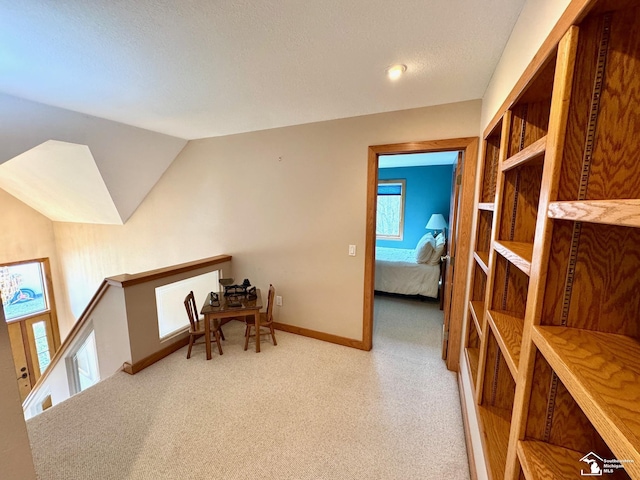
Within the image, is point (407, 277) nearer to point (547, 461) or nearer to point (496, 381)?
point (496, 381)

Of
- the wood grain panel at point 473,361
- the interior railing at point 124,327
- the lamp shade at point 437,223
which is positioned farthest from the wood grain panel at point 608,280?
the lamp shade at point 437,223

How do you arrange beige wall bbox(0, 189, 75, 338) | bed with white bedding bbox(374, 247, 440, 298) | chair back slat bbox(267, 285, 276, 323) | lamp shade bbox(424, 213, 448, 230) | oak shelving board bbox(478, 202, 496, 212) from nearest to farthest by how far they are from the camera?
oak shelving board bbox(478, 202, 496, 212), chair back slat bbox(267, 285, 276, 323), bed with white bedding bbox(374, 247, 440, 298), beige wall bbox(0, 189, 75, 338), lamp shade bbox(424, 213, 448, 230)

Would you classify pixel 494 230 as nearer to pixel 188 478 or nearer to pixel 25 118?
pixel 188 478

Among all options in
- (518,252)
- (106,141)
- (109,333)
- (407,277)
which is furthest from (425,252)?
(106,141)

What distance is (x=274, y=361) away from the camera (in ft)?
8.50

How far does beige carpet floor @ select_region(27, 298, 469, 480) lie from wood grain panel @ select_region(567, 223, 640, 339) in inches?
55.1

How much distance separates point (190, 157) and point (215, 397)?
2905mm

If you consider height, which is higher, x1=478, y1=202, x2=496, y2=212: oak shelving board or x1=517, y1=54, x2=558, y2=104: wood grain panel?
x1=517, y1=54, x2=558, y2=104: wood grain panel

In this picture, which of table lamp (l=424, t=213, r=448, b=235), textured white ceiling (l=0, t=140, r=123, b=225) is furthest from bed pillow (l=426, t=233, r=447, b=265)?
textured white ceiling (l=0, t=140, r=123, b=225)

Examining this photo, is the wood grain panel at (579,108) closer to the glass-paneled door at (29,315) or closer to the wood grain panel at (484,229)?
the wood grain panel at (484,229)

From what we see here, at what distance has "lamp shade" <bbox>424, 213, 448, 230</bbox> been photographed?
5301mm

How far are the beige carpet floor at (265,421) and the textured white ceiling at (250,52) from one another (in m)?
2.41

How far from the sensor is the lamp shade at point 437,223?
5.30 m

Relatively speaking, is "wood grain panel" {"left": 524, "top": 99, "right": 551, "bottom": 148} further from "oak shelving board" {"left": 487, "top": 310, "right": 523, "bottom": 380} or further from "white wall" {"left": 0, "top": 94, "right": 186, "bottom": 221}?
"white wall" {"left": 0, "top": 94, "right": 186, "bottom": 221}
